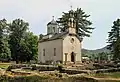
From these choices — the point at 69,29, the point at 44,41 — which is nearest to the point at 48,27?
the point at 44,41

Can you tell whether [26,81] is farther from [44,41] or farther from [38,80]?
[44,41]

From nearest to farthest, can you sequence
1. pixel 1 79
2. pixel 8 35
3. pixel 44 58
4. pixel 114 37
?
pixel 1 79
pixel 44 58
pixel 114 37
pixel 8 35

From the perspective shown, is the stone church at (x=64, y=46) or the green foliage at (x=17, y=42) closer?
the stone church at (x=64, y=46)

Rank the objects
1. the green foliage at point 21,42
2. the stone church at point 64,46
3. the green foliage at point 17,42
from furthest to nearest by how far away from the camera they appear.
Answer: the green foliage at point 21,42 → the green foliage at point 17,42 → the stone church at point 64,46

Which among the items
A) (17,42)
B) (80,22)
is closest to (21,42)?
(17,42)

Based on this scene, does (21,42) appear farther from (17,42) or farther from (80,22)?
(80,22)

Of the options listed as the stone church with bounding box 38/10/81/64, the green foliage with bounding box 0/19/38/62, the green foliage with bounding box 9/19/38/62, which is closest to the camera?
the stone church with bounding box 38/10/81/64

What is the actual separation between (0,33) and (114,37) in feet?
102

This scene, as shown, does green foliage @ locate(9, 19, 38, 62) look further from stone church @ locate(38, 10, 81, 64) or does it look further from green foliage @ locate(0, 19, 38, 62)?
stone church @ locate(38, 10, 81, 64)

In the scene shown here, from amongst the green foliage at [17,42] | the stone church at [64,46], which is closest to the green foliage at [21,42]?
the green foliage at [17,42]

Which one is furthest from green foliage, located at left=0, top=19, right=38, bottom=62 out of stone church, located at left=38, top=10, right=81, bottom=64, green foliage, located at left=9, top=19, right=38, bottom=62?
stone church, located at left=38, top=10, right=81, bottom=64

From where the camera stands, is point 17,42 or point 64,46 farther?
point 17,42

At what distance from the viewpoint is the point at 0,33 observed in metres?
75.7

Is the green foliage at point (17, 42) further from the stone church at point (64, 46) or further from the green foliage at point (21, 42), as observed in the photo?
the stone church at point (64, 46)
